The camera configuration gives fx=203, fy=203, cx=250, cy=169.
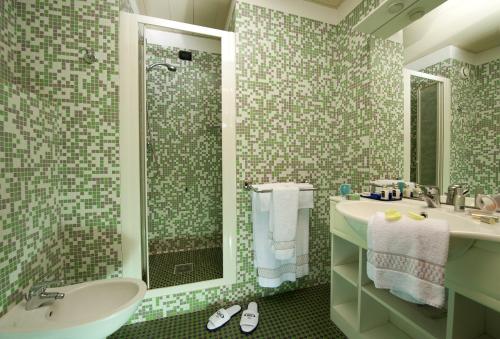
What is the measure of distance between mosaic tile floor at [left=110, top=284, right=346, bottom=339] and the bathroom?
0.01 metres

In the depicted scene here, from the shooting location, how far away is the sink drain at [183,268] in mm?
1751

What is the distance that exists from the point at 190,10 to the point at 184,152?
1.37 m

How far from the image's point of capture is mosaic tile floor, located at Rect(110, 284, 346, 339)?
129 centimetres

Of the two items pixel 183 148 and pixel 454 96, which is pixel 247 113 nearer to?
pixel 183 148

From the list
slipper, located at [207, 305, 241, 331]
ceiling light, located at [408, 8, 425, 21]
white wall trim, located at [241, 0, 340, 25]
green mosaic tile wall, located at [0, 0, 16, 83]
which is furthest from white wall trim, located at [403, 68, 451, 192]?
green mosaic tile wall, located at [0, 0, 16, 83]

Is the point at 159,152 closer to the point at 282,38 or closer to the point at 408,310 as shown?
the point at 282,38

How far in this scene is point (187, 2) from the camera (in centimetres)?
181

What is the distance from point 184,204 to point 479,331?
7.39 ft

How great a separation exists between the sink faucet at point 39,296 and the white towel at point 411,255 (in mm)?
1440

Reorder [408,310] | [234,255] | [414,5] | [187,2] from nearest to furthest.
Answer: [408,310] < [414,5] < [234,255] < [187,2]

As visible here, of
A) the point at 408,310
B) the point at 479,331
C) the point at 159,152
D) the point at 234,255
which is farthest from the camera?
the point at 159,152

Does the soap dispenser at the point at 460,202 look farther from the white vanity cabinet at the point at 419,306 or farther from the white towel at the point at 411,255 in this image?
the white towel at the point at 411,255

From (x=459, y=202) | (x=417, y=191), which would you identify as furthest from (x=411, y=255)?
(x=417, y=191)

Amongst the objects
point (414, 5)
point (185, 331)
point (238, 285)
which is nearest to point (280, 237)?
point (238, 285)
